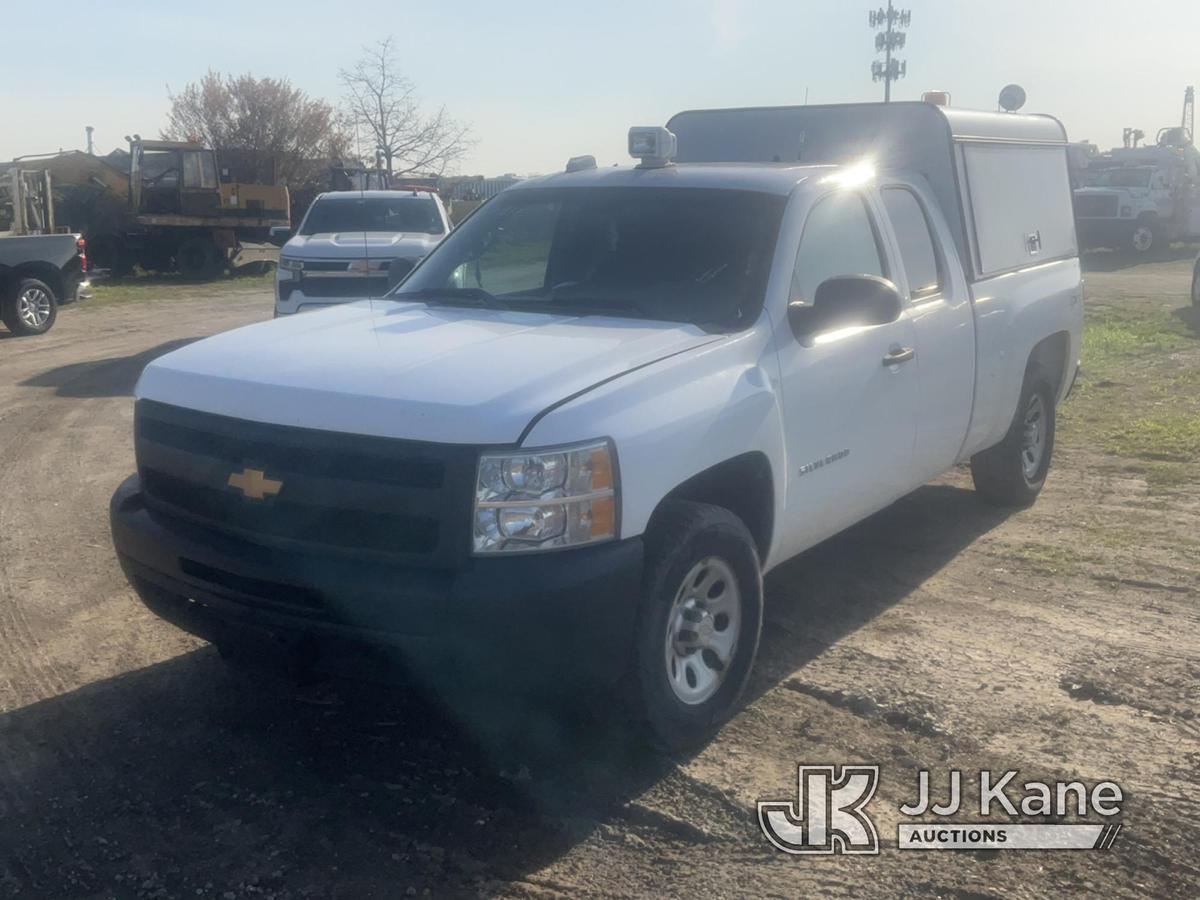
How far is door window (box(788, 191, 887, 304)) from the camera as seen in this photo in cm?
500

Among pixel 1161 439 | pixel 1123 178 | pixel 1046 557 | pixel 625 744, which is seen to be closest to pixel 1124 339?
pixel 1161 439

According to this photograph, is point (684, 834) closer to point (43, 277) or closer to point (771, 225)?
point (771, 225)

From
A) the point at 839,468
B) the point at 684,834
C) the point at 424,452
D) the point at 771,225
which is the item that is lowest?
the point at 684,834

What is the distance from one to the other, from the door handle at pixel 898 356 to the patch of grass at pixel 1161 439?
12.9 feet

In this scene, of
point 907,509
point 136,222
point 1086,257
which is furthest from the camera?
point 1086,257

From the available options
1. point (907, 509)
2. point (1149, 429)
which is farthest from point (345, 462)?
point (1149, 429)

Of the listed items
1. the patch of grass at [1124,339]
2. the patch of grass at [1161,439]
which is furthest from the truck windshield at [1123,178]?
the patch of grass at [1161,439]

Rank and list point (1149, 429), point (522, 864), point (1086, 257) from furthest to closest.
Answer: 1. point (1086, 257)
2. point (1149, 429)
3. point (522, 864)

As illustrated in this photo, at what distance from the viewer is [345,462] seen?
376cm

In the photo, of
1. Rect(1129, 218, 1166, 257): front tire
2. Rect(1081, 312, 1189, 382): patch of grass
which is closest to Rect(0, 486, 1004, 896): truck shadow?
Rect(1081, 312, 1189, 382): patch of grass

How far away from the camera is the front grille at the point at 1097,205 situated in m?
30.5

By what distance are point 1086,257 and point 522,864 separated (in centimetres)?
3122

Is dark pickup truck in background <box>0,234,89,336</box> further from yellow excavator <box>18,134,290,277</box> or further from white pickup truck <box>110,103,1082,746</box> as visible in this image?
white pickup truck <box>110,103,1082,746</box>

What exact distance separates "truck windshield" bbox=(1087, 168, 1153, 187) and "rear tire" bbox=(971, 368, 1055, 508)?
86.1 feet
